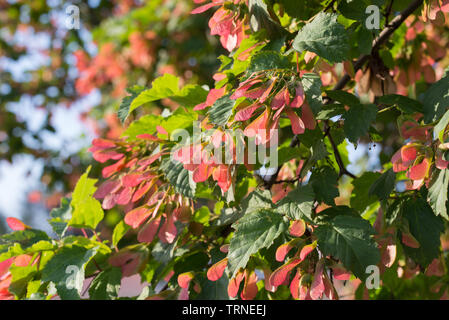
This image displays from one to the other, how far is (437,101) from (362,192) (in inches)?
10.7

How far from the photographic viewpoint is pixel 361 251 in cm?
77

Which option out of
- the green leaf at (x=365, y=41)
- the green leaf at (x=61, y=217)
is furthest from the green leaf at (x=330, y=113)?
the green leaf at (x=61, y=217)

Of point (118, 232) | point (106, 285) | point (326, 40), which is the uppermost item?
point (326, 40)

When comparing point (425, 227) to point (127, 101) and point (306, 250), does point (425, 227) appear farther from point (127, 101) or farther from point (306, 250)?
point (127, 101)

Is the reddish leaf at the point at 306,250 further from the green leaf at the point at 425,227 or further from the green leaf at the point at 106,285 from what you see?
the green leaf at the point at 106,285

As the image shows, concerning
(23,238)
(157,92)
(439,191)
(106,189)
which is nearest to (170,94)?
(157,92)

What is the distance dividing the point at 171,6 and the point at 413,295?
292 cm

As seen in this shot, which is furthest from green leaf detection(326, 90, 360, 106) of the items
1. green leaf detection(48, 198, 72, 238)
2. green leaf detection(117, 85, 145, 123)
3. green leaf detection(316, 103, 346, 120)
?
green leaf detection(48, 198, 72, 238)

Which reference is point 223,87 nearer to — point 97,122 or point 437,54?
point 437,54

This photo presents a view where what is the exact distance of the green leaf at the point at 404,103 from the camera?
3.00 ft

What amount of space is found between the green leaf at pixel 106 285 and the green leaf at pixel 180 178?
0.90 ft

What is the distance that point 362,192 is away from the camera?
42.8 inches

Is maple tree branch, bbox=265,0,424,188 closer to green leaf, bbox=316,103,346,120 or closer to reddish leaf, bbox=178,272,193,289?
green leaf, bbox=316,103,346,120

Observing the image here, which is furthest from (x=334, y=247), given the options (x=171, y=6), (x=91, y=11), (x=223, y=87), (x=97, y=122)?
(x=91, y=11)
